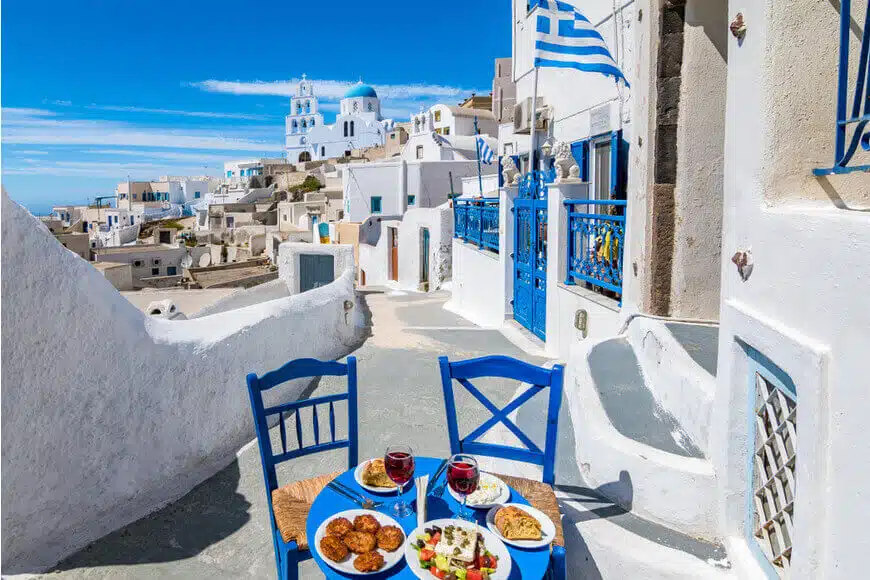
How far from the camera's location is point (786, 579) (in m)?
2.09

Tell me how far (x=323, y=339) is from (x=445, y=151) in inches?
943

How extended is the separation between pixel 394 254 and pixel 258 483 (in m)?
18.9

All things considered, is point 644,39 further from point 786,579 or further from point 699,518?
point 786,579

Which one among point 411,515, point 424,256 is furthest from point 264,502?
point 424,256

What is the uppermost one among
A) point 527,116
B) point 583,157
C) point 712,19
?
point 527,116

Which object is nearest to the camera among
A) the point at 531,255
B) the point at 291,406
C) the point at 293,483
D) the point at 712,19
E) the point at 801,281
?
the point at 801,281

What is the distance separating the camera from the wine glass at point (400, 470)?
2.48m

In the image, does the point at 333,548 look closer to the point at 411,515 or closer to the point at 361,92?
the point at 411,515

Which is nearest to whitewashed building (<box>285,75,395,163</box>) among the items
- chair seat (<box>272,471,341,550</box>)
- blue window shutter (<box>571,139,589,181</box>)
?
blue window shutter (<box>571,139,589,181</box>)

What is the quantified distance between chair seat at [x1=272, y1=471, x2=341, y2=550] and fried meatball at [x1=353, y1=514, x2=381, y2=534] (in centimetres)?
28

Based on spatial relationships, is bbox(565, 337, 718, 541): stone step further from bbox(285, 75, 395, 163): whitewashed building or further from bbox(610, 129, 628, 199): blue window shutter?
bbox(285, 75, 395, 163): whitewashed building

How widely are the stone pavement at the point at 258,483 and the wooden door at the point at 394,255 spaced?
14.3 m

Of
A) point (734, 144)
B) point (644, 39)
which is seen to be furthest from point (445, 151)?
point (734, 144)

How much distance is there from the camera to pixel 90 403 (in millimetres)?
3898
